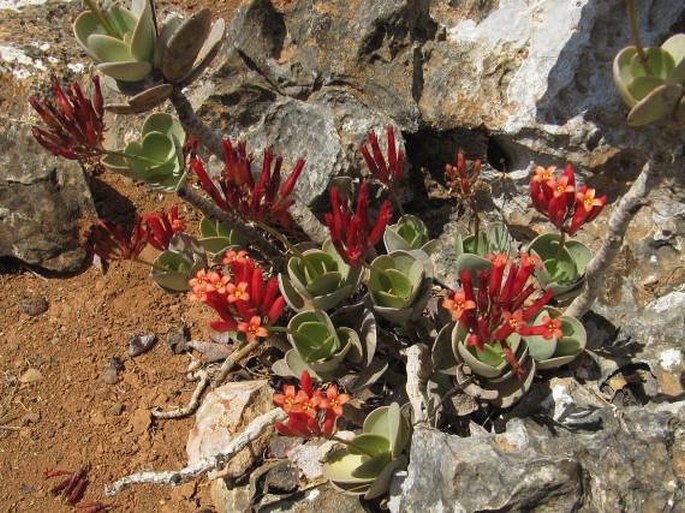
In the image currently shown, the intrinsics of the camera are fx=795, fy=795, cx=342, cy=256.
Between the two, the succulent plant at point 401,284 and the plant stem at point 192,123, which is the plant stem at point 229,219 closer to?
the plant stem at point 192,123

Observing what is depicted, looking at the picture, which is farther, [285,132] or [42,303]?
[42,303]

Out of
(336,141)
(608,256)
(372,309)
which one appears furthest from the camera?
(336,141)

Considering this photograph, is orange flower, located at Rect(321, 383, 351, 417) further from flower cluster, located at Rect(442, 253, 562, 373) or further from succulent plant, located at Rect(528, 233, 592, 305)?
succulent plant, located at Rect(528, 233, 592, 305)

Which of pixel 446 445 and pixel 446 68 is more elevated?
pixel 446 68

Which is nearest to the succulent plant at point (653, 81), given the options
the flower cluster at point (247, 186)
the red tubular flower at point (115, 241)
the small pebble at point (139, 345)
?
the flower cluster at point (247, 186)

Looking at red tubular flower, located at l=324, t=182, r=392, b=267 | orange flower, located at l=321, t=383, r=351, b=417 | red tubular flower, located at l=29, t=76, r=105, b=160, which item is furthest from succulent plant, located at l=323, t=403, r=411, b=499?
red tubular flower, located at l=29, t=76, r=105, b=160

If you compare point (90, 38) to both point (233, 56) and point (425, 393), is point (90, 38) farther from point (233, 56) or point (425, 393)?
point (425, 393)

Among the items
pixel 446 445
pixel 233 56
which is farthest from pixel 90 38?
pixel 446 445
